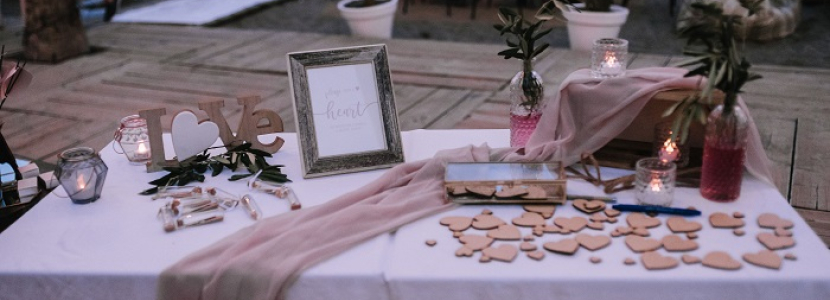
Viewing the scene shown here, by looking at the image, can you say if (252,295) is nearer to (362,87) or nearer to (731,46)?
(362,87)

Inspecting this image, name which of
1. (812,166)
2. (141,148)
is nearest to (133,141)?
(141,148)

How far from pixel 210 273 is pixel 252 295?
77 millimetres

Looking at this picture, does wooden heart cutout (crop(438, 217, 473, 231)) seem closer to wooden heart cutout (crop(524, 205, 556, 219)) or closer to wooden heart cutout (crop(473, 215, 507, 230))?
wooden heart cutout (crop(473, 215, 507, 230))

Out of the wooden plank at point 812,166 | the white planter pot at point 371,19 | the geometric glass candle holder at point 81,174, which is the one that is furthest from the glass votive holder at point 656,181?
the white planter pot at point 371,19

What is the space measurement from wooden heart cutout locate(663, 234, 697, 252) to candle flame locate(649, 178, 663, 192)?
0.44 feet

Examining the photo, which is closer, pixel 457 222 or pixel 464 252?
pixel 464 252

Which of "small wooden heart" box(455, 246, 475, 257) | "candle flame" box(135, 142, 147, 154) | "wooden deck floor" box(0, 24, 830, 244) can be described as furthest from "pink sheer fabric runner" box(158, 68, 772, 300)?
"wooden deck floor" box(0, 24, 830, 244)

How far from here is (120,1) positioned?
23.0ft

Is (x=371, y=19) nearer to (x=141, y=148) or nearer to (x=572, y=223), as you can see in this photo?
(x=141, y=148)

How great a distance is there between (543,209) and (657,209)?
0.67 feet

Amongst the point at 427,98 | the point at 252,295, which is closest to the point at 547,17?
the point at 252,295

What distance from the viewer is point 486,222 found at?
4.46 ft

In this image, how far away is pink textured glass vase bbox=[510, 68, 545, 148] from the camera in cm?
167

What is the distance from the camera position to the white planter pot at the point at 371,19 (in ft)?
17.5
